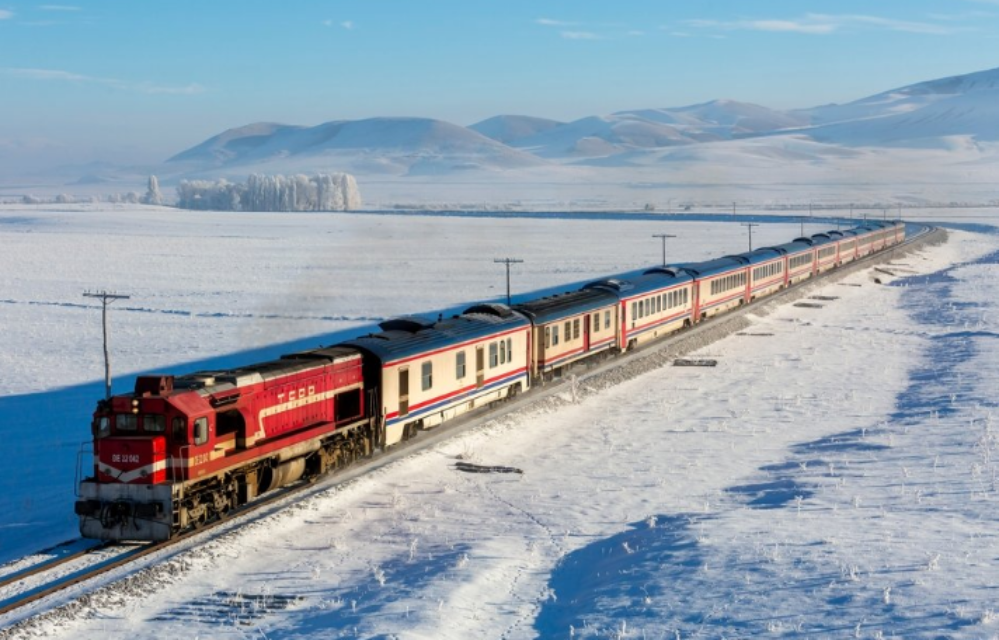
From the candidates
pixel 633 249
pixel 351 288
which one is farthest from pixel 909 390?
pixel 633 249

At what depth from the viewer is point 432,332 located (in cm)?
3359

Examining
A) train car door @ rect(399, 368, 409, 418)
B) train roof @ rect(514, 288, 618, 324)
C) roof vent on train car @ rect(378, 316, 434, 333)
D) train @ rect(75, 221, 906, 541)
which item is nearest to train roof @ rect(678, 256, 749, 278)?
train @ rect(75, 221, 906, 541)

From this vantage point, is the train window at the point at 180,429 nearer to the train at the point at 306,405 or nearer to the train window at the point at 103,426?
the train at the point at 306,405

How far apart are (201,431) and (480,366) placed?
14.5 metres

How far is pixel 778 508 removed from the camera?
25641 millimetres

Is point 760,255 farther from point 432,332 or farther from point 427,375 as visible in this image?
point 427,375

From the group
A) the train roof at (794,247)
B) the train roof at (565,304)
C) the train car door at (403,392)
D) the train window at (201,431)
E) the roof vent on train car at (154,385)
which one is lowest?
the train car door at (403,392)

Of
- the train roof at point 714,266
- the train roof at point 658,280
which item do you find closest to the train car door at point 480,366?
the train roof at point 658,280

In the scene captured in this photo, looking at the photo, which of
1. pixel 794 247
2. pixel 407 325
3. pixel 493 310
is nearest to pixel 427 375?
pixel 407 325

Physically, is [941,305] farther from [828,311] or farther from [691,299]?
[691,299]

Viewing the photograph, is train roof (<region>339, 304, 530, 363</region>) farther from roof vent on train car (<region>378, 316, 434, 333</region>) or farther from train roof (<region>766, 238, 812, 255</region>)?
train roof (<region>766, 238, 812, 255</region>)

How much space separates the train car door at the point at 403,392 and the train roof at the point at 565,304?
1011 cm

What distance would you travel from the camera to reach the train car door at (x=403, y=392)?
31.0 meters

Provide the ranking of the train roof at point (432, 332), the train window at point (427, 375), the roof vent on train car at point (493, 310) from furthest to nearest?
the roof vent on train car at point (493, 310) < the train window at point (427, 375) < the train roof at point (432, 332)
